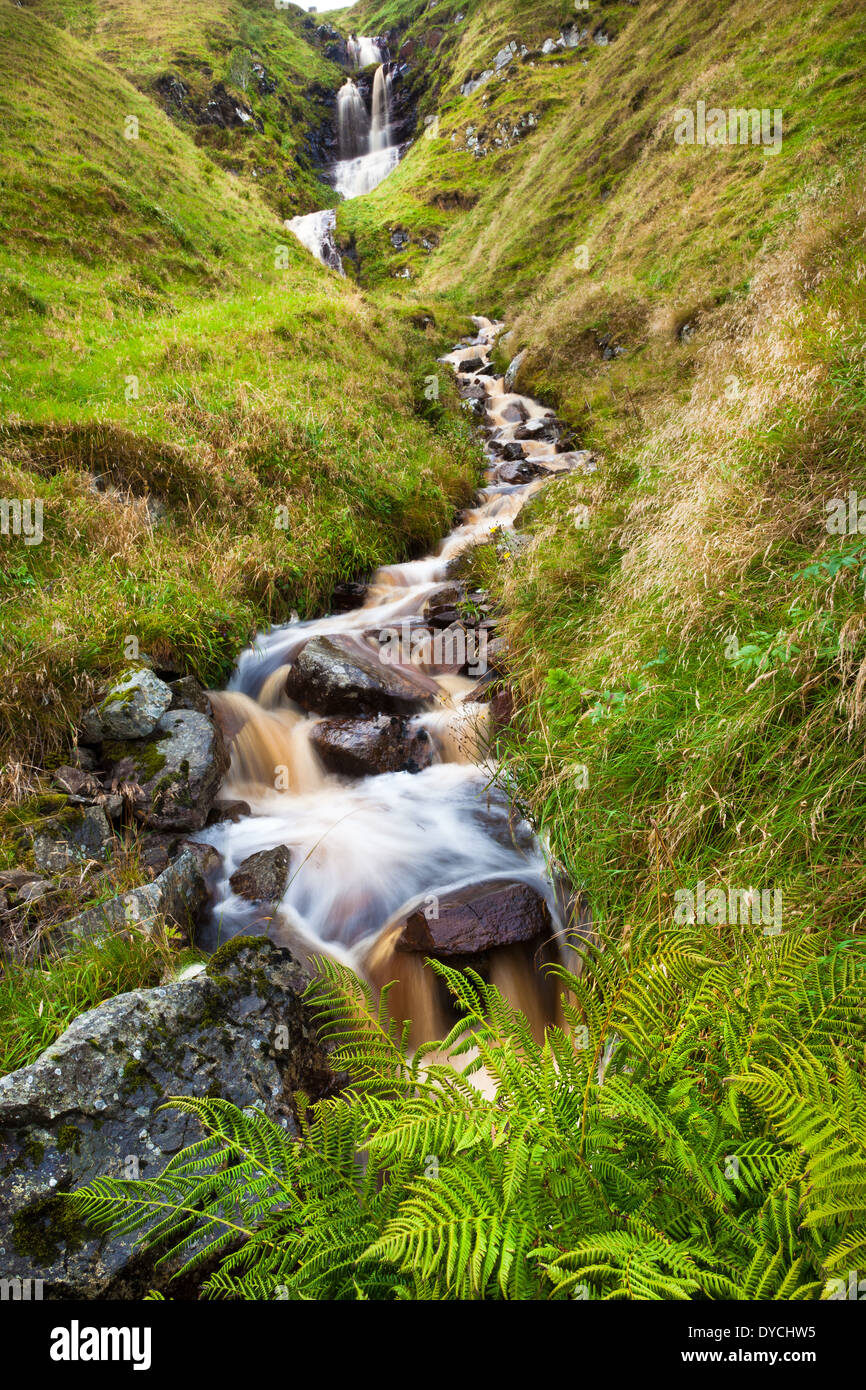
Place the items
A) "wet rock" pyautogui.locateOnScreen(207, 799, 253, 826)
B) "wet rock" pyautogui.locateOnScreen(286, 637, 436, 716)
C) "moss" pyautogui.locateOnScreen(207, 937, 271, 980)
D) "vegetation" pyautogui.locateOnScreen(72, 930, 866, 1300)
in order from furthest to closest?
1. "wet rock" pyautogui.locateOnScreen(286, 637, 436, 716)
2. "wet rock" pyautogui.locateOnScreen(207, 799, 253, 826)
3. "moss" pyautogui.locateOnScreen(207, 937, 271, 980)
4. "vegetation" pyautogui.locateOnScreen(72, 930, 866, 1300)

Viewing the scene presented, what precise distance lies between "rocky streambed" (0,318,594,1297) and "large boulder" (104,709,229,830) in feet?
0.06

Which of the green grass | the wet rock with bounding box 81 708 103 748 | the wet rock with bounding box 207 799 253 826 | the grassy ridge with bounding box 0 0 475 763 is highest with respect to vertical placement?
the grassy ridge with bounding box 0 0 475 763

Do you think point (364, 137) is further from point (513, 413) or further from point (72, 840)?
point (72, 840)

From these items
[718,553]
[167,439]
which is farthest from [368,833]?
[167,439]

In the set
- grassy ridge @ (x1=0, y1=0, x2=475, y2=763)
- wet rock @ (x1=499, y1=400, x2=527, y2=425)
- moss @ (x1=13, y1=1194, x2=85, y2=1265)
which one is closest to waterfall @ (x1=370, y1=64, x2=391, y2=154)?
grassy ridge @ (x1=0, y1=0, x2=475, y2=763)

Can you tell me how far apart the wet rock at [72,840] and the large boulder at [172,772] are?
0.38m

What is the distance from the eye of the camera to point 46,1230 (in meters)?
2.36

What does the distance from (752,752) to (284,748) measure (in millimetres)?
4652

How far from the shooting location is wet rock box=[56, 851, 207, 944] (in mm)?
3766

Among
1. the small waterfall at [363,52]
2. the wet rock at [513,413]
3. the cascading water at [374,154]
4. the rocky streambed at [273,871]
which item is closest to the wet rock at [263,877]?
the rocky streambed at [273,871]

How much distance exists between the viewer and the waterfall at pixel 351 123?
6321cm

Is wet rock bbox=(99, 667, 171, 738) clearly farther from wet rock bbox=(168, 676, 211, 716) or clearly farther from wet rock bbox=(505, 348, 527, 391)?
wet rock bbox=(505, 348, 527, 391)

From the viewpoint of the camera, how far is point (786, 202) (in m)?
12.7
